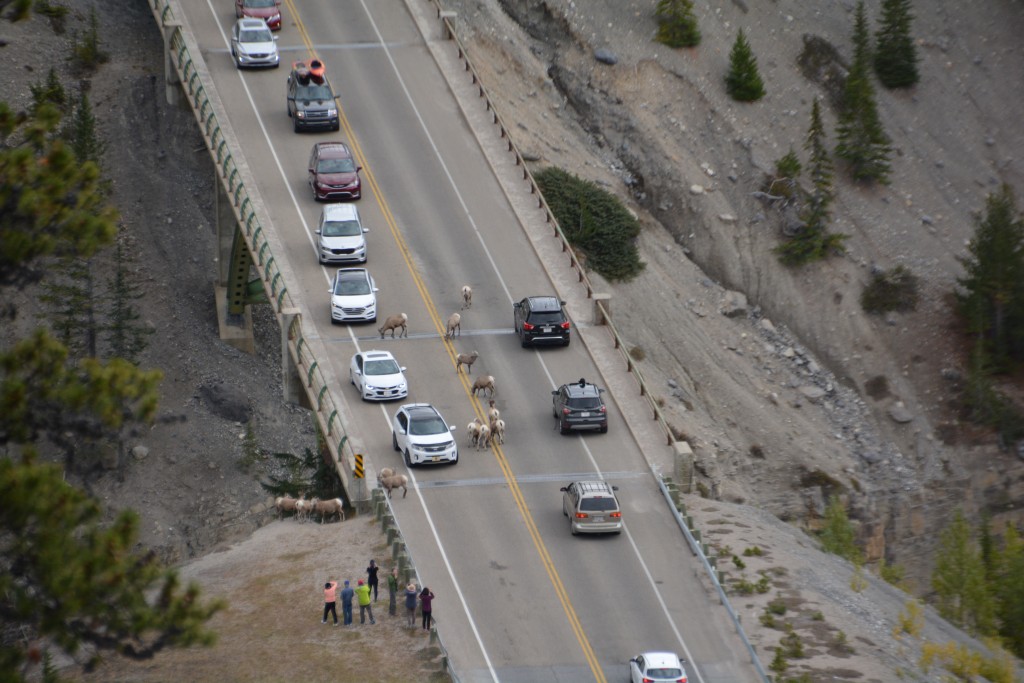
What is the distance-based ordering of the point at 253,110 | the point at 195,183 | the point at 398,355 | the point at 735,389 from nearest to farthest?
1. the point at 398,355
2. the point at 253,110
3. the point at 735,389
4. the point at 195,183

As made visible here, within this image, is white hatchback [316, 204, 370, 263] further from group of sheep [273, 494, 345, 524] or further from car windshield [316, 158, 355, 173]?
group of sheep [273, 494, 345, 524]

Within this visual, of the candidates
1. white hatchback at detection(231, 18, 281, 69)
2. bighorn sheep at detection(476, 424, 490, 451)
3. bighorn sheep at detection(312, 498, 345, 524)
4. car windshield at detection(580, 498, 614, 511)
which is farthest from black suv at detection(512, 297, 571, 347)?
white hatchback at detection(231, 18, 281, 69)

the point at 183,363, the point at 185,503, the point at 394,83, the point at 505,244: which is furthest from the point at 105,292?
the point at 505,244

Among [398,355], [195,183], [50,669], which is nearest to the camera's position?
[50,669]

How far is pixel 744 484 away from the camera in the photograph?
2675 inches

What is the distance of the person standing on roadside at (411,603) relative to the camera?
42.5 meters

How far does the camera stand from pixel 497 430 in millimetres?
51156

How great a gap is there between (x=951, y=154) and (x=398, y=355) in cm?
3908

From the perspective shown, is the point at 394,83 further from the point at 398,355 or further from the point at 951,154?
the point at 951,154

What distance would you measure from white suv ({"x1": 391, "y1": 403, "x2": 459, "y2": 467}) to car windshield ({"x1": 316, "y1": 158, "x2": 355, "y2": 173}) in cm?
1484

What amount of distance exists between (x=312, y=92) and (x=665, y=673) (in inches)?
1329

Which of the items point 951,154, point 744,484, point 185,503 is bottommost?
point 185,503

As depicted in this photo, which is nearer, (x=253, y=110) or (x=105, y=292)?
(x=253, y=110)

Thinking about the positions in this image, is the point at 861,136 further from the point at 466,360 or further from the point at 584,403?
the point at 584,403
